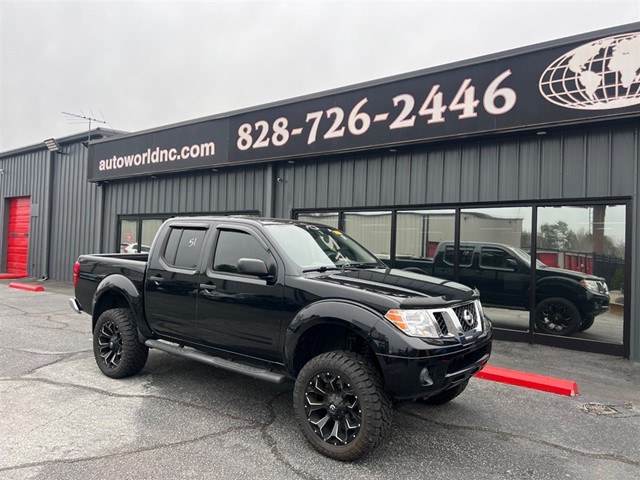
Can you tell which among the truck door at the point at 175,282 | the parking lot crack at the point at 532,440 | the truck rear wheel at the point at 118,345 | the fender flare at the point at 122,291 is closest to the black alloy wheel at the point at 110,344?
the truck rear wheel at the point at 118,345

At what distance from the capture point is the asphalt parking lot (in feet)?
10.5

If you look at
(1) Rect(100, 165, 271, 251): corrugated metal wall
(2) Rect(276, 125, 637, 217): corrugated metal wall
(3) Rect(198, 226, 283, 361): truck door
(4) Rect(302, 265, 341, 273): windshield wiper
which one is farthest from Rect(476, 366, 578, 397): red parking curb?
(1) Rect(100, 165, 271, 251): corrugated metal wall

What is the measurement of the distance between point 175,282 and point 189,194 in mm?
7953

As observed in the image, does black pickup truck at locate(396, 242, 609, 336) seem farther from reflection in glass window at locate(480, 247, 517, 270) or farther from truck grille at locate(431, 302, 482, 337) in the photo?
truck grille at locate(431, 302, 482, 337)

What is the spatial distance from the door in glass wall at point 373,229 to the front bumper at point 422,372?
5.33 metres

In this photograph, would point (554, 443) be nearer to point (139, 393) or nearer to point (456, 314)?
point (456, 314)

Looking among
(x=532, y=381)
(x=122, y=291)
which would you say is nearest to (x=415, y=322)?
(x=532, y=381)

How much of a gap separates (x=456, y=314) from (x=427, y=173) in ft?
16.7

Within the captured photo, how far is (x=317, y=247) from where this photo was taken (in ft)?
14.5

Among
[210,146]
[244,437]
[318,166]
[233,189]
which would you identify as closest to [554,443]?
[244,437]

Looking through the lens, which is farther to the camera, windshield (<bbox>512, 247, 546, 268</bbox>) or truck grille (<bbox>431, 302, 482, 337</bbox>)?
windshield (<bbox>512, 247, 546, 268</bbox>)

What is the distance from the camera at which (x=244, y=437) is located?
12.0 feet

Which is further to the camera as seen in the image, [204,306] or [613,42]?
[613,42]

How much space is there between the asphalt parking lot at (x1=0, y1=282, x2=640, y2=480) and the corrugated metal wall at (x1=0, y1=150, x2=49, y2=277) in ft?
40.3
